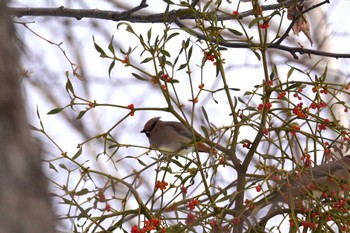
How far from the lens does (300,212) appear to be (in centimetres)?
123

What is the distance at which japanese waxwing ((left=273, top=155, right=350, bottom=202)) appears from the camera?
3.90ft

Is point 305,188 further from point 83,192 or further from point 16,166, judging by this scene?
point 16,166

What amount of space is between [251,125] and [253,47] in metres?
0.14

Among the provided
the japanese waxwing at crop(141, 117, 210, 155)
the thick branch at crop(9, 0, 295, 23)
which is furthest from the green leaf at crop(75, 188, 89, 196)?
the japanese waxwing at crop(141, 117, 210, 155)

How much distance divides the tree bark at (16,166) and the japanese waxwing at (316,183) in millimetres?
712

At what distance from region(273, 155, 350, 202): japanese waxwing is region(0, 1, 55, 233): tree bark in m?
0.71

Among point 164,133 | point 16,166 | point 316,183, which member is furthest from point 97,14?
point 16,166

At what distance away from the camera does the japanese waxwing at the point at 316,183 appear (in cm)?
119

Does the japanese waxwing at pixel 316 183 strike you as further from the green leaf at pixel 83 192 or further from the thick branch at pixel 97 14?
the thick branch at pixel 97 14

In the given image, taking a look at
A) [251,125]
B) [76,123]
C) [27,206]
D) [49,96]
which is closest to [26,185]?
[27,206]

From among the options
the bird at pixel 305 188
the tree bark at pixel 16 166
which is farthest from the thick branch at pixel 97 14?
the tree bark at pixel 16 166

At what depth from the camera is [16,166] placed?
0.50 m

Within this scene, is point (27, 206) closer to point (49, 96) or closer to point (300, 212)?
point (300, 212)

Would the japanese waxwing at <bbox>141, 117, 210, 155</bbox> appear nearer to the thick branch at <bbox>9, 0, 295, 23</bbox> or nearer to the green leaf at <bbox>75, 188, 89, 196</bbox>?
the thick branch at <bbox>9, 0, 295, 23</bbox>
